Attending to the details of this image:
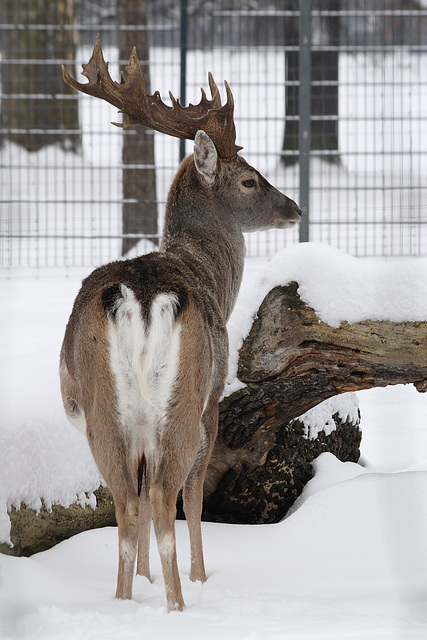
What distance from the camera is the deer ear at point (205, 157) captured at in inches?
132

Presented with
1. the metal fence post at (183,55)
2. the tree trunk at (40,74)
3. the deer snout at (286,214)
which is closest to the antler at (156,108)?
the deer snout at (286,214)

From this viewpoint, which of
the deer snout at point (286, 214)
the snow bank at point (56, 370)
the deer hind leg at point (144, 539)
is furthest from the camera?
the deer snout at point (286, 214)

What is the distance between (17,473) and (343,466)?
1.71 m

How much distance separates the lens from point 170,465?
2.50m

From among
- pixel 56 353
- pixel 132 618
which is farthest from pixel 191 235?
pixel 132 618

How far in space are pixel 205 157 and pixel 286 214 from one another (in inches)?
21.9

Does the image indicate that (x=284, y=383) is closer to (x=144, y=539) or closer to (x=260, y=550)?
(x=260, y=550)

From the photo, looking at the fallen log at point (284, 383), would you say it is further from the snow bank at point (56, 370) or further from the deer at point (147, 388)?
the deer at point (147, 388)

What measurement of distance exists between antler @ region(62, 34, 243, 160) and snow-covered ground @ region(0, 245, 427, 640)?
59 centimetres

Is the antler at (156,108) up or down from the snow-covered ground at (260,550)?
up

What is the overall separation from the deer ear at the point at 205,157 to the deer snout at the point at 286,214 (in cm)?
41

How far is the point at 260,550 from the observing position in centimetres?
324

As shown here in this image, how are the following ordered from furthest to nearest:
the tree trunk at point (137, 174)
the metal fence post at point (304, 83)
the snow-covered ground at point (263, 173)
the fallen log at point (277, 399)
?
1. the tree trunk at point (137, 174)
2. the snow-covered ground at point (263, 173)
3. the metal fence post at point (304, 83)
4. the fallen log at point (277, 399)

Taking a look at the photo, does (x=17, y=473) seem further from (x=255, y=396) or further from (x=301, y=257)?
(x=301, y=257)
